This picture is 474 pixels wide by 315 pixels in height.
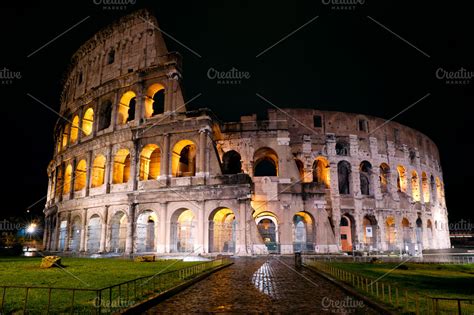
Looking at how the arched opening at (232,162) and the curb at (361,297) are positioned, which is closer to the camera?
the curb at (361,297)

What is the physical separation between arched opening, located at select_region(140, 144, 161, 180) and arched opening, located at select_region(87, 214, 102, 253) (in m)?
5.40

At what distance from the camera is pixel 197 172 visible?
24.2 meters

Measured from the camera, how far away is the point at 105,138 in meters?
27.7

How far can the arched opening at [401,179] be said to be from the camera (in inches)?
1399

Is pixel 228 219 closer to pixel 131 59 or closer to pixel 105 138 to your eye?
pixel 105 138

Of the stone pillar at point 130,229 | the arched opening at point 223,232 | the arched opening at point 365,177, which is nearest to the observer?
the stone pillar at point 130,229

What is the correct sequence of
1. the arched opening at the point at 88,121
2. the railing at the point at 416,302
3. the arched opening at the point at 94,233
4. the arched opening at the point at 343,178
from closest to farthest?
the railing at the point at 416,302 → the arched opening at the point at 94,233 → the arched opening at the point at 88,121 → the arched opening at the point at 343,178

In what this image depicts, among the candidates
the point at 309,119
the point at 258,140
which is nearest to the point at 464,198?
the point at 309,119

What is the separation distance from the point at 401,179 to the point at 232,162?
59.3 feet

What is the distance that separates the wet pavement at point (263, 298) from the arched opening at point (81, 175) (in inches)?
871

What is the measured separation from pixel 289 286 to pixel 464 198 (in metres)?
53.7

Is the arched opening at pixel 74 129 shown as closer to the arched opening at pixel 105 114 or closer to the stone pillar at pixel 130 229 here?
the arched opening at pixel 105 114

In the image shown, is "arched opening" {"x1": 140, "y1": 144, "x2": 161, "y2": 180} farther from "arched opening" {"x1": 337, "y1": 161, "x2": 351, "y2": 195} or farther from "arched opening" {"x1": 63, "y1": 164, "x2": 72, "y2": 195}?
"arched opening" {"x1": 337, "y1": 161, "x2": 351, "y2": 195}

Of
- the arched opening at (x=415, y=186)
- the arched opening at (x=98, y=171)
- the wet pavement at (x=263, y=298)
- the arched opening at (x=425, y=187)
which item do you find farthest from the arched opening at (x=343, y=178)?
the wet pavement at (x=263, y=298)
